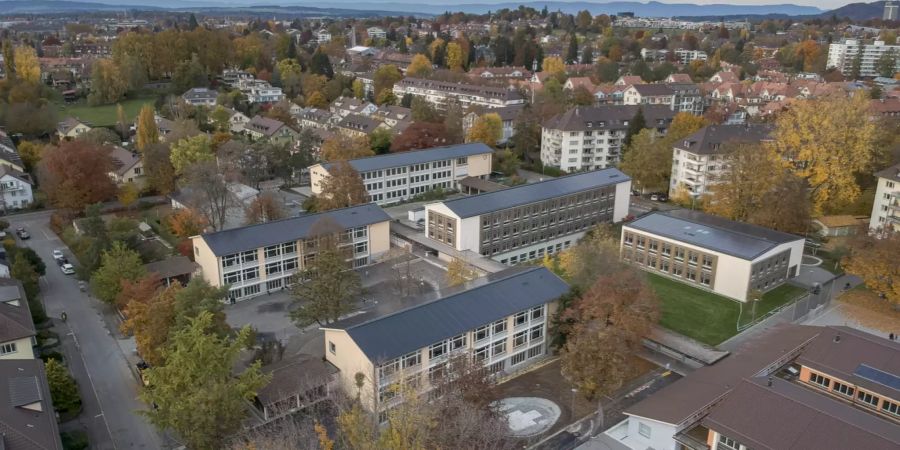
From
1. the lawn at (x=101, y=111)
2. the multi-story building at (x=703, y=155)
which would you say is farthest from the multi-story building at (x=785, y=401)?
the lawn at (x=101, y=111)

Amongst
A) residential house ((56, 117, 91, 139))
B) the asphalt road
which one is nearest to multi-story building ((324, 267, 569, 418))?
the asphalt road

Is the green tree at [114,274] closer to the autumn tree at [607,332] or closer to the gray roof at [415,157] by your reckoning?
the gray roof at [415,157]

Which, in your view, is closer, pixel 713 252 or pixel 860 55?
pixel 713 252

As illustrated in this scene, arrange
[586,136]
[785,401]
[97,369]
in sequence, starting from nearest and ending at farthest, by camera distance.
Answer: [785,401] → [97,369] → [586,136]

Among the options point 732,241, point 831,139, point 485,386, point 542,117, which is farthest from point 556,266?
point 542,117

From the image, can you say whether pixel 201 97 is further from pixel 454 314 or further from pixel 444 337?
pixel 444 337

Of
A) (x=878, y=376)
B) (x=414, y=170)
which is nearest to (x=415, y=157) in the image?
(x=414, y=170)
